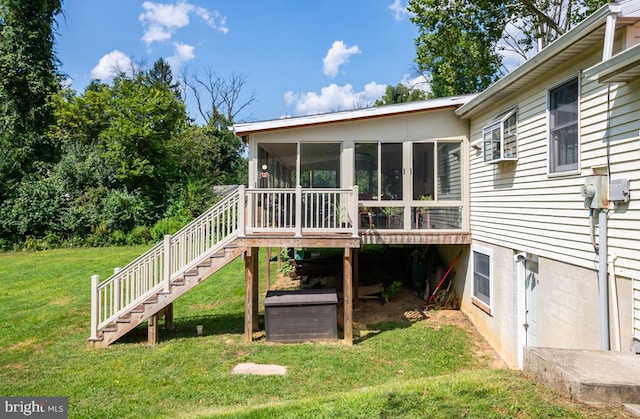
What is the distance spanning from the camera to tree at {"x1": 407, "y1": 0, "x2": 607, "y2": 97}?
589 inches

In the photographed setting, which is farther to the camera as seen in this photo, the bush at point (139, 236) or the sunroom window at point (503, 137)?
the bush at point (139, 236)

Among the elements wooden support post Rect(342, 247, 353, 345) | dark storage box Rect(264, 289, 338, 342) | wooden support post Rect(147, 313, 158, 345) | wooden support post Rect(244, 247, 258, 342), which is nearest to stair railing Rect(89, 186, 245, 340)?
wooden support post Rect(147, 313, 158, 345)

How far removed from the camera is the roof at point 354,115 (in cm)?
782

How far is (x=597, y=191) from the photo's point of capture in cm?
399

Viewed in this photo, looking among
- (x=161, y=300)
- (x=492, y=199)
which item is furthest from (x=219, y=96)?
(x=492, y=199)

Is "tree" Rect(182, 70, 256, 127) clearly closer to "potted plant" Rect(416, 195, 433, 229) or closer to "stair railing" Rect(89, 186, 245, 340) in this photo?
"stair railing" Rect(89, 186, 245, 340)

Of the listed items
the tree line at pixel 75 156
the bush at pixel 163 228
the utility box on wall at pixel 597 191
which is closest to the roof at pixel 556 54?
the utility box on wall at pixel 597 191

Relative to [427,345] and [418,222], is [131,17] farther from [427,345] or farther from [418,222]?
[427,345]

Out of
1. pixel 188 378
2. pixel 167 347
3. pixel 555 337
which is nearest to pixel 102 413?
pixel 188 378

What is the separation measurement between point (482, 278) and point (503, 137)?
286 centimetres

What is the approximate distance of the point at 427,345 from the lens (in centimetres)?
656

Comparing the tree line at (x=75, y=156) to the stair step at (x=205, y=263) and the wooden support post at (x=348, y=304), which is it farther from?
the wooden support post at (x=348, y=304)

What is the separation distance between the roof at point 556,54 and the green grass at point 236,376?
11.5ft

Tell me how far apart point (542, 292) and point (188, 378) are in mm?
5107
